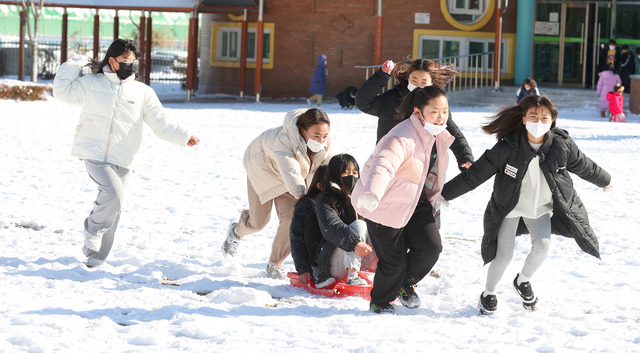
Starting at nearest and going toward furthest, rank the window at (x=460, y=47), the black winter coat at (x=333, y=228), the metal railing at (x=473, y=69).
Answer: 1. the black winter coat at (x=333, y=228)
2. the metal railing at (x=473, y=69)
3. the window at (x=460, y=47)

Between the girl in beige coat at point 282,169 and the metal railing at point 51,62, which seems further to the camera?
the metal railing at point 51,62

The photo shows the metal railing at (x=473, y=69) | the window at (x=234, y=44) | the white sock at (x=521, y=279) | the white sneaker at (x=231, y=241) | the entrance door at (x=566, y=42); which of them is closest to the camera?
the white sock at (x=521, y=279)

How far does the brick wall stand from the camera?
25.0m

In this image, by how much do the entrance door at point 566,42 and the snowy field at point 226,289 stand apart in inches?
544

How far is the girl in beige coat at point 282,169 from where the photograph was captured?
5680 millimetres

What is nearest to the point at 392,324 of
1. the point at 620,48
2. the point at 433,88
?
the point at 433,88

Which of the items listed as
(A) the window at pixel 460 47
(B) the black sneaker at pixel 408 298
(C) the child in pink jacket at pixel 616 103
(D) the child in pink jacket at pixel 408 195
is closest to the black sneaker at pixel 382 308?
(D) the child in pink jacket at pixel 408 195

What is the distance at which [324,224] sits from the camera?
18.1ft

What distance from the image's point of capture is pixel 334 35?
83.5 ft

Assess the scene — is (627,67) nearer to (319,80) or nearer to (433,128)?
(319,80)

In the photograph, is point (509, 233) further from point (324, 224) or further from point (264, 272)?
point (264, 272)

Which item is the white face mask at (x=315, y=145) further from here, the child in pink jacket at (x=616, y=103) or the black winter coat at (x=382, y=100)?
the child in pink jacket at (x=616, y=103)

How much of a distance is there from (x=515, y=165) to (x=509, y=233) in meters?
0.42

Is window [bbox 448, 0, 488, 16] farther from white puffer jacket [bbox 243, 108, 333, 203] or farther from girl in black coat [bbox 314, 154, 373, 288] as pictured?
girl in black coat [bbox 314, 154, 373, 288]
